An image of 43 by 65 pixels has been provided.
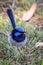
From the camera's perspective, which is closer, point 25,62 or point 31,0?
point 25,62

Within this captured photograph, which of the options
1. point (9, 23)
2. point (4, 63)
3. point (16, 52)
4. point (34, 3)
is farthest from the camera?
point (34, 3)

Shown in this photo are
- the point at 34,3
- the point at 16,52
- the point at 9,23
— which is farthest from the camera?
the point at 34,3

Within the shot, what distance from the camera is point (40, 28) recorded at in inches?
179

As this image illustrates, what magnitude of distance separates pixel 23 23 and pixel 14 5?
0.99m

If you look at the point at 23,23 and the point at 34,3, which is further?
the point at 34,3

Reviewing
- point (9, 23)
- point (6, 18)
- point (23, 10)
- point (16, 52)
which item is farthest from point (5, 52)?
point (23, 10)

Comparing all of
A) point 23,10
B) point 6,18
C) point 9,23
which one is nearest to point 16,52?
point 9,23

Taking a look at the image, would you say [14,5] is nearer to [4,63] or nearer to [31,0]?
[31,0]

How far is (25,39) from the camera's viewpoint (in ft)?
12.7

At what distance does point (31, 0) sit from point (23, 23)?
3.32 feet

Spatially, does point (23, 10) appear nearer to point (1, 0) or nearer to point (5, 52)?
point (1, 0)

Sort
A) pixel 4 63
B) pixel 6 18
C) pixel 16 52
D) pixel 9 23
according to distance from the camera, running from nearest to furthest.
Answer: pixel 4 63 < pixel 16 52 < pixel 9 23 < pixel 6 18

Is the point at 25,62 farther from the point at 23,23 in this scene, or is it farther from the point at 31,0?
the point at 31,0

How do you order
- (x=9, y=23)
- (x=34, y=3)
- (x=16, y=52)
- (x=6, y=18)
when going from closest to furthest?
(x=16, y=52) → (x=9, y=23) → (x=6, y=18) → (x=34, y=3)
